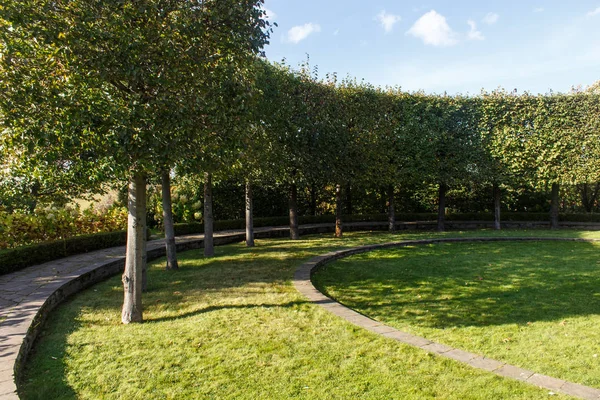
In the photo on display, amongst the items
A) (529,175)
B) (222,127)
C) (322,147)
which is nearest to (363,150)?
(322,147)

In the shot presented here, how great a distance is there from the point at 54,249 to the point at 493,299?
1040 cm

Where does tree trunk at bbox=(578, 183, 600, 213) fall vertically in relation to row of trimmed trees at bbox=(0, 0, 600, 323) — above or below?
below

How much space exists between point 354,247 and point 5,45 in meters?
10.1

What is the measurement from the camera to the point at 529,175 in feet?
62.5

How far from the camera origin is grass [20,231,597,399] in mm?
3721

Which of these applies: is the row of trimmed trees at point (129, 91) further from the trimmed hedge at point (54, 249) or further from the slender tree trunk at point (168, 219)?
the trimmed hedge at point (54, 249)

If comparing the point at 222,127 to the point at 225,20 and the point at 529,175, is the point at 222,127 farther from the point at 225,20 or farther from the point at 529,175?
the point at 529,175

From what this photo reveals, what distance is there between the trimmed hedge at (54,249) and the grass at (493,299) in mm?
6842

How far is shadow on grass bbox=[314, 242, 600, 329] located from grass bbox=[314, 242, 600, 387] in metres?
0.02

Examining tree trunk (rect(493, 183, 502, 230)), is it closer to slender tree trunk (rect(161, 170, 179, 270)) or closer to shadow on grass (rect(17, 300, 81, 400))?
slender tree trunk (rect(161, 170, 179, 270))

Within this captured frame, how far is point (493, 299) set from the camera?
7.24m

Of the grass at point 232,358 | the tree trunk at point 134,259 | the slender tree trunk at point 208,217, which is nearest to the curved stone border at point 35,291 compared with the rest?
the grass at point 232,358

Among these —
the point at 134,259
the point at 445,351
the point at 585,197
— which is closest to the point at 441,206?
the point at 585,197

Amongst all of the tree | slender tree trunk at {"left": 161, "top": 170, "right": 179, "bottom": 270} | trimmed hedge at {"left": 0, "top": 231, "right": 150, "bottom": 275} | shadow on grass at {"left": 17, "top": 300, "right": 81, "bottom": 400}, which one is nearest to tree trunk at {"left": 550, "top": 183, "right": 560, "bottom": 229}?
slender tree trunk at {"left": 161, "top": 170, "right": 179, "bottom": 270}
